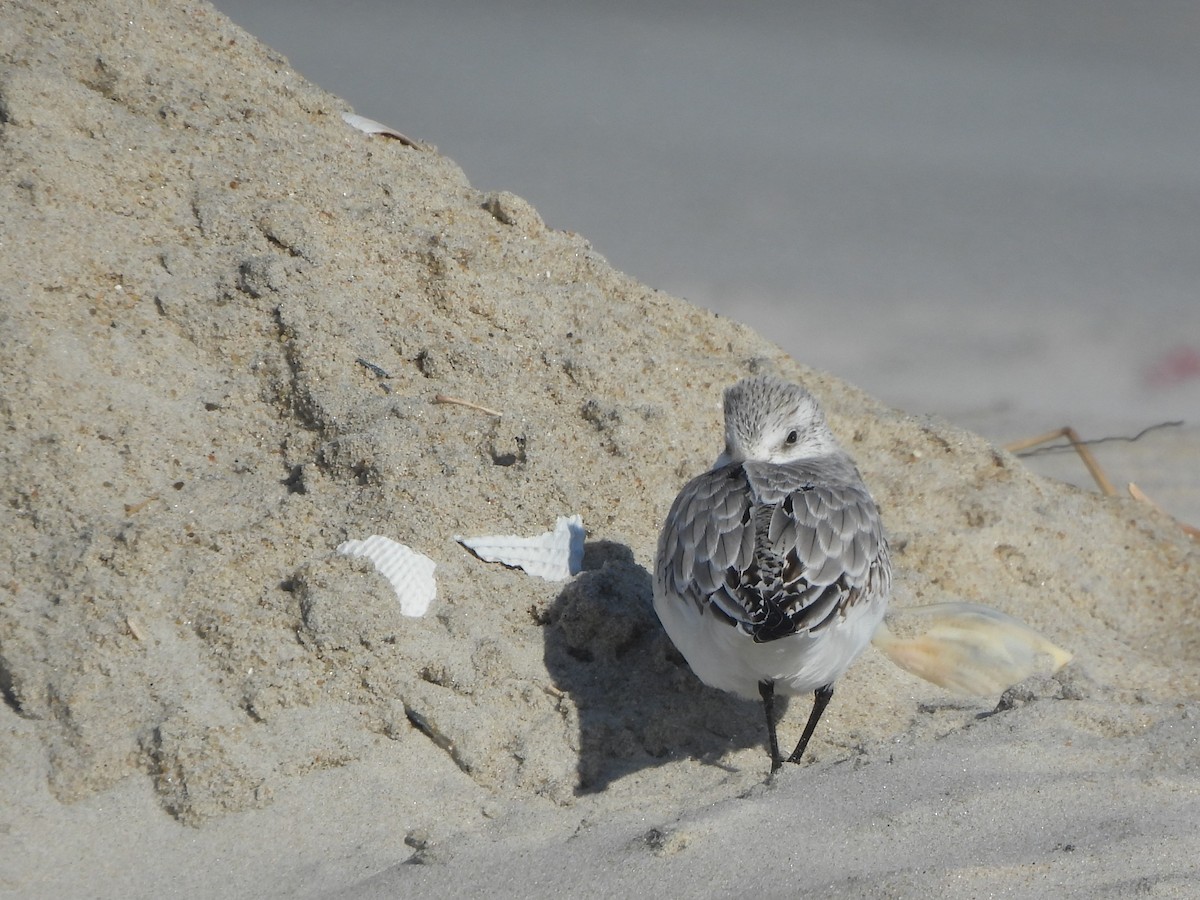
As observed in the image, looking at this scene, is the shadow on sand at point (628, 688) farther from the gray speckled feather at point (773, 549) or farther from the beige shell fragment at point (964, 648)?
the beige shell fragment at point (964, 648)

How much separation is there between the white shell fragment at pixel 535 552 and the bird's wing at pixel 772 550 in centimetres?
39

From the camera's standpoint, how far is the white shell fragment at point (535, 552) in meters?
3.61

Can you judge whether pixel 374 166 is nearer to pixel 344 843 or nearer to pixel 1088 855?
pixel 344 843

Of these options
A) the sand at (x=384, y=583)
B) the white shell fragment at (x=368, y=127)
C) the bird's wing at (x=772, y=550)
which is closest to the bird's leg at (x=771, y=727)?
the sand at (x=384, y=583)

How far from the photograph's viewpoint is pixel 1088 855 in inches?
101

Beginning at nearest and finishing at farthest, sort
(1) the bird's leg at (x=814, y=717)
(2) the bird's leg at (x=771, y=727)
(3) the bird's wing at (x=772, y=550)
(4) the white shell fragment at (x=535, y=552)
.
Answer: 1. (3) the bird's wing at (x=772, y=550)
2. (2) the bird's leg at (x=771, y=727)
3. (1) the bird's leg at (x=814, y=717)
4. (4) the white shell fragment at (x=535, y=552)

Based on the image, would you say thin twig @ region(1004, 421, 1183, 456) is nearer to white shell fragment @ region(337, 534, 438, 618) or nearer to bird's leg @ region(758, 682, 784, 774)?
bird's leg @ region(758, 682, 784, 774)

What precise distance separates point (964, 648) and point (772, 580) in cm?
109

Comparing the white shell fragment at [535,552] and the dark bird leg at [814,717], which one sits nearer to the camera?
the dark bird leg at [814,717]

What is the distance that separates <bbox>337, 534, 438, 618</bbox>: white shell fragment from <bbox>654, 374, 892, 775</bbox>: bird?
64 centimetres

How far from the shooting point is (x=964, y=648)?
378 cm

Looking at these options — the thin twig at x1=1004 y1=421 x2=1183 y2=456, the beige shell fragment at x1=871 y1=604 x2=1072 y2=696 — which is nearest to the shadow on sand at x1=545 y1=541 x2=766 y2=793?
the beige shell fragment at x1=871 y1=604 x2=1072 y2=696

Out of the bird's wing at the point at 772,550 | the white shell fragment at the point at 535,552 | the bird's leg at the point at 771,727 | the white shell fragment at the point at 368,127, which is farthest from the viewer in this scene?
the white shell fragment at the point at 368,127

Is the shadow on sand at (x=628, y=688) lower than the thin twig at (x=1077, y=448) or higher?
lower
